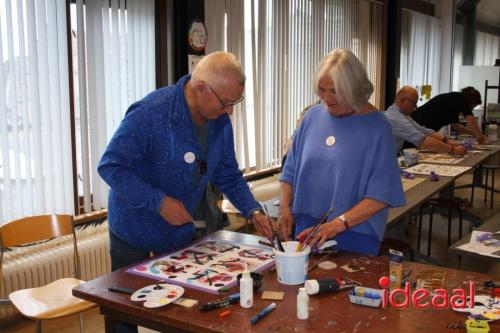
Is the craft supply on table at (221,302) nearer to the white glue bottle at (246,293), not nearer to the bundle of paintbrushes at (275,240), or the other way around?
the white glue bottle at (246,293)

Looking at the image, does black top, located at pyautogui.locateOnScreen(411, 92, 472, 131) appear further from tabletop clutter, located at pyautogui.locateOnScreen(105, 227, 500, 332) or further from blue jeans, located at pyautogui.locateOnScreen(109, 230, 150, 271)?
blue jeans, located at pyautogui.locateOnScreen(109, 230, 150, 271)

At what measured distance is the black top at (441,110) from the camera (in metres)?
5.77

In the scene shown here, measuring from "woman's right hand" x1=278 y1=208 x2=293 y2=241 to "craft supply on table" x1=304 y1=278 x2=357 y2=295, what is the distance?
0.47 meters

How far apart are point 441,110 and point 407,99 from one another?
141 cm

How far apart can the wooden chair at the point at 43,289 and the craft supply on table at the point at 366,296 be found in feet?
4.68

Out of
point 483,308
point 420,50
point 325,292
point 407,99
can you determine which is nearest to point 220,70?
point 325,292

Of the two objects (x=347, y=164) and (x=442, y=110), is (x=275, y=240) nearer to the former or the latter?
(x=347, y=164)

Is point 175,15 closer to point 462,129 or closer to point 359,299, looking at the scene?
point 359,299

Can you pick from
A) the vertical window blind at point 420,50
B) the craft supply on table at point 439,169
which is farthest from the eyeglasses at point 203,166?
the vertical window blind at point 420,50

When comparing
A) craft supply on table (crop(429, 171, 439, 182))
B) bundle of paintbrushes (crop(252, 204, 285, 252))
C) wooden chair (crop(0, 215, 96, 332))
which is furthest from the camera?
craft supply on table (crop(429, 171, 439, 182))

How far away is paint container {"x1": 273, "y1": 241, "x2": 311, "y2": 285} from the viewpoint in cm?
153

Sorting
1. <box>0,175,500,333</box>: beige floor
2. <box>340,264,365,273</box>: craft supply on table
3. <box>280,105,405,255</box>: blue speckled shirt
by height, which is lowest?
<box>0,175,500,333</box>: beige floor

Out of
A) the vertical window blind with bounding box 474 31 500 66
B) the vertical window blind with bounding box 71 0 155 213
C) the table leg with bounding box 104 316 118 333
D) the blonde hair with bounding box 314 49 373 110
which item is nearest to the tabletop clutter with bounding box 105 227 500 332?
the table leg with bounding box 104 316 118 333

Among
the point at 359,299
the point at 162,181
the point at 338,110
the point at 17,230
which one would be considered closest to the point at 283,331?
the point at 359,299
